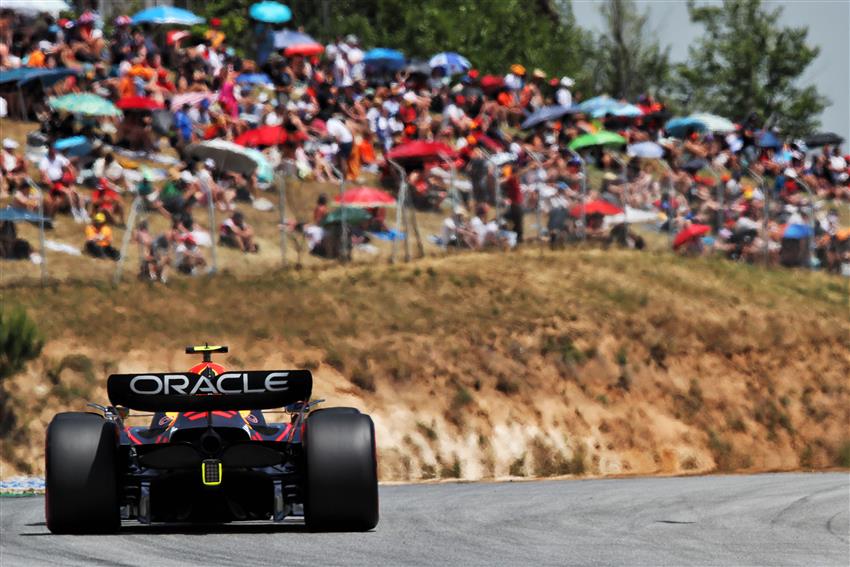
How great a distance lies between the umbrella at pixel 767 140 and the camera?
41.1 meters

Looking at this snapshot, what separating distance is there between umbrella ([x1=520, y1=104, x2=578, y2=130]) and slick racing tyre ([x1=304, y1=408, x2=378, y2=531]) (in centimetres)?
2471

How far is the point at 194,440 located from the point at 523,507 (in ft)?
18.4

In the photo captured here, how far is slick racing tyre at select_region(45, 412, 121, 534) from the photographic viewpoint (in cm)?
1257

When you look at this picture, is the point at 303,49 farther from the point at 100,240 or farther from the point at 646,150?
the point at 100,240

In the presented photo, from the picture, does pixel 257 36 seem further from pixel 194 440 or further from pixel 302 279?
pixel 194 440

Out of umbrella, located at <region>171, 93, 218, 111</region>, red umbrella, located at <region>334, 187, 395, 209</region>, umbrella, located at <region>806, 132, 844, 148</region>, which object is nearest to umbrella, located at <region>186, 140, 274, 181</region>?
red umbrella, located at <region>334, 187, 395, 209</region>

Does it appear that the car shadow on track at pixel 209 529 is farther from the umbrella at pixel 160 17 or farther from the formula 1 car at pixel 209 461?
the umbrella at pixel 160 17

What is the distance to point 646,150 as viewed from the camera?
124ft

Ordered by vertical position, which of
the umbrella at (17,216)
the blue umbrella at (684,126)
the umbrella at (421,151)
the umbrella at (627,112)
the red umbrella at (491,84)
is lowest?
the umbrella at (17,216)

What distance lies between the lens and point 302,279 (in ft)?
97.0

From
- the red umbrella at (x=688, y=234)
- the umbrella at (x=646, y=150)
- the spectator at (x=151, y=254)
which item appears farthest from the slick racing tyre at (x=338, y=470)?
the umbrella at (x=646, y=150)

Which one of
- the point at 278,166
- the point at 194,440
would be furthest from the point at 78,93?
the point at 194,440

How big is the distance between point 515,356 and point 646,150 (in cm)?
982

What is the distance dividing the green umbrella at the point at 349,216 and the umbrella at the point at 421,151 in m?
1.75
